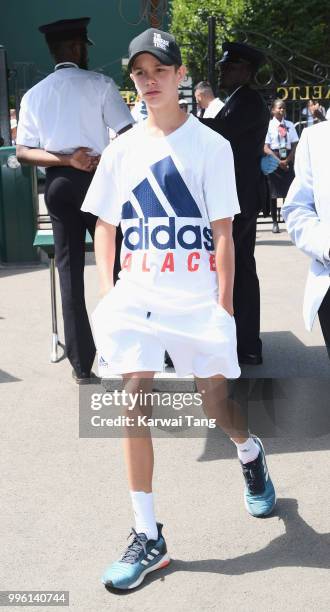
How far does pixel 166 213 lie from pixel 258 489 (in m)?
1.29

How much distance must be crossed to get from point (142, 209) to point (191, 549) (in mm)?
1343

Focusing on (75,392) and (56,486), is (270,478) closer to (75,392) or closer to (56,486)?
(56,486)

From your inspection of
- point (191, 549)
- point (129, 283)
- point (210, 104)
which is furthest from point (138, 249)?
point (210, 104)

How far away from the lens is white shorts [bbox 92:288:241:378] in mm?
3455

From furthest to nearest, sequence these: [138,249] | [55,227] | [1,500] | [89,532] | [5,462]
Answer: [55,227], [5,462], [1,500], [89,532], [138,249]

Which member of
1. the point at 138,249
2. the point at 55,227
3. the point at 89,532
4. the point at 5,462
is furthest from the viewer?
the point at 55,227

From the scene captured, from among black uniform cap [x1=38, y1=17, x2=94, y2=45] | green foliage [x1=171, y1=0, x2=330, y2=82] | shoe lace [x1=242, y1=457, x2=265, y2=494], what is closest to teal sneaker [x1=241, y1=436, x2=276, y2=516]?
shoe lace [x1=242, y1=457, x2=265, y2=494]

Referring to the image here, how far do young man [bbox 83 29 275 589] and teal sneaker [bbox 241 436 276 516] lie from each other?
540 mm

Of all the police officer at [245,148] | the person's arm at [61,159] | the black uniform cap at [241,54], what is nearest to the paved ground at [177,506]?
the police officer at [245,148]

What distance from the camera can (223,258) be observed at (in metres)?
3.55

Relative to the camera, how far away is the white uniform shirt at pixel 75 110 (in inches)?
224

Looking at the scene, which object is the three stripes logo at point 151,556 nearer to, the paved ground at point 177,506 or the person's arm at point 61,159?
the paved ground at point 177,506

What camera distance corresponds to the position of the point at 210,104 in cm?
1075

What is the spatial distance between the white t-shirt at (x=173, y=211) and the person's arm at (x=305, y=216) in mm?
421
